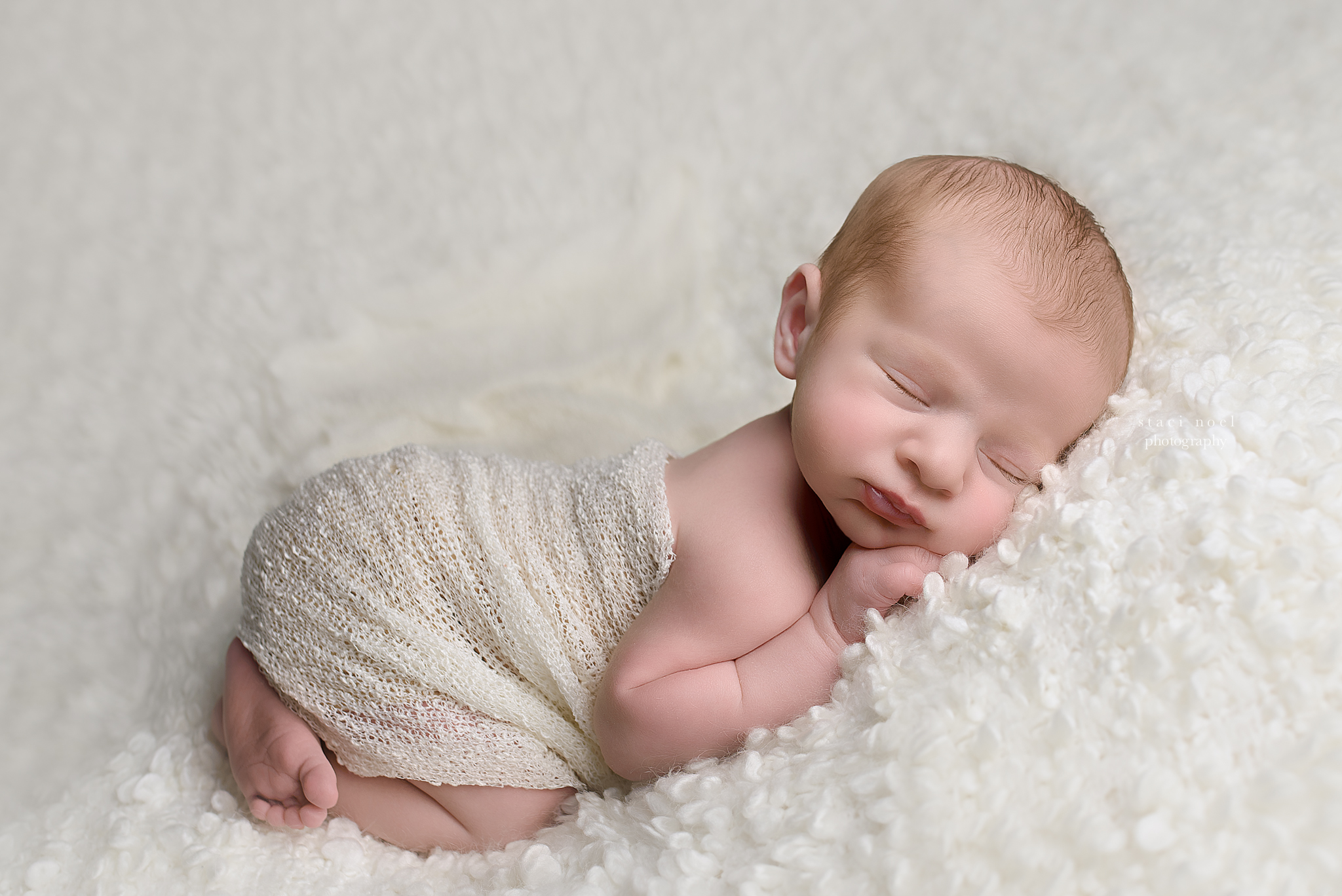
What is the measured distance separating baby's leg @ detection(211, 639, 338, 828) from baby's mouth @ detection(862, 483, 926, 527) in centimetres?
55

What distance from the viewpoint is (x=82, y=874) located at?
90cm

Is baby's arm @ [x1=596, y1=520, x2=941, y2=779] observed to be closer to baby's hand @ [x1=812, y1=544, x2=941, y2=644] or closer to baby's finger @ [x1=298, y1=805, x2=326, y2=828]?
baby's hand @ [x1=812, y1=544, x2=941, y2=644]

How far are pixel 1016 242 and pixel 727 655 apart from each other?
1.40 feet

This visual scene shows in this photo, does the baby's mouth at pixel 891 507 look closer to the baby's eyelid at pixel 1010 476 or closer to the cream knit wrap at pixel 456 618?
the baby's eyelid at pixel 1010 476

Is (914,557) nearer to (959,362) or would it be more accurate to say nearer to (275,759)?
(959,362)

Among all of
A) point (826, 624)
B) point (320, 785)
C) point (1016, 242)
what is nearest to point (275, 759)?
point (320, 785)

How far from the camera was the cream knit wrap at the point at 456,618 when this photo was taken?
3.09 feet

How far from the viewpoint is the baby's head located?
84 centimetres

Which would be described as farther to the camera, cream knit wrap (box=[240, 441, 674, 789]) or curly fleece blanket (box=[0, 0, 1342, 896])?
cream knit wrap (box=[240, 441, 674, 789])

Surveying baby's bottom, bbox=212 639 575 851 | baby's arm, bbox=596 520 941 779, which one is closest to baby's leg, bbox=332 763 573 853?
baby's bottom, bbox=212 639 575 851

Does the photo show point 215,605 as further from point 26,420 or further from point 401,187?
point 401,187

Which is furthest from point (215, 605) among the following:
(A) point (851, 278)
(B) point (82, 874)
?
(A) point (851, 278)

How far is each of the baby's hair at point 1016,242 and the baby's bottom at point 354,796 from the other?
0.53m

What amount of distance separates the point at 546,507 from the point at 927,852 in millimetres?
500
